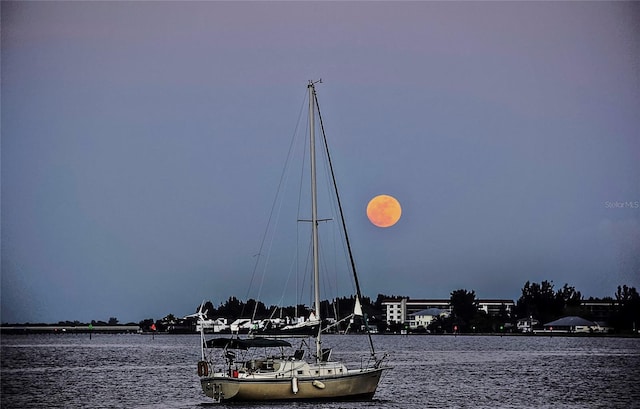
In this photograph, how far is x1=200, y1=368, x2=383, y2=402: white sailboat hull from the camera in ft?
199

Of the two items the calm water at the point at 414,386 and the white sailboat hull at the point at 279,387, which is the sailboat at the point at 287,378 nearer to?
the white sailboat hull at the point at 279,387

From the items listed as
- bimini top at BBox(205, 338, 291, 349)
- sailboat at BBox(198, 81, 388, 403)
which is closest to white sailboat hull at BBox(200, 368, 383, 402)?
sailboat at BBox(198, 81, 388, 403)

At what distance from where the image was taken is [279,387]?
60.8 m

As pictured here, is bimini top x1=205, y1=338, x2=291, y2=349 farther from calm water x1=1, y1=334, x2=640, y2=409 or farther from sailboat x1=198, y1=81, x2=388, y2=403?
calm water x1=1, y1=334, x2=640, y2=409

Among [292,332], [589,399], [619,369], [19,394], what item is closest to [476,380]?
[589,399]

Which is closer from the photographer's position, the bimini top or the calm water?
the bimini top

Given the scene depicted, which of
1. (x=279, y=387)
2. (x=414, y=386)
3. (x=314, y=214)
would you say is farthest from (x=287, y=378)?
(x=414, y=386)

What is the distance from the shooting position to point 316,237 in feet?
214

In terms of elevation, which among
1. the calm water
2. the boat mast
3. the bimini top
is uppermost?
the boat mast

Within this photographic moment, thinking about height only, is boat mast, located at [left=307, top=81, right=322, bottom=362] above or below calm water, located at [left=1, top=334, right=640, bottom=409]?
above

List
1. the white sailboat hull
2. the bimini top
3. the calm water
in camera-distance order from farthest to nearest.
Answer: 1. the calm water
2. the bimini top
3. the white sailboat hull

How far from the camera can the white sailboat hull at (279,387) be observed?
60719mm

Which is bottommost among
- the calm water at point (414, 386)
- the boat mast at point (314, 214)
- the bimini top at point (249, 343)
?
the calm water at point (414, 386)

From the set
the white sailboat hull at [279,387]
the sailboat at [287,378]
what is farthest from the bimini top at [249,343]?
the white sailboat hull at [279,387]
